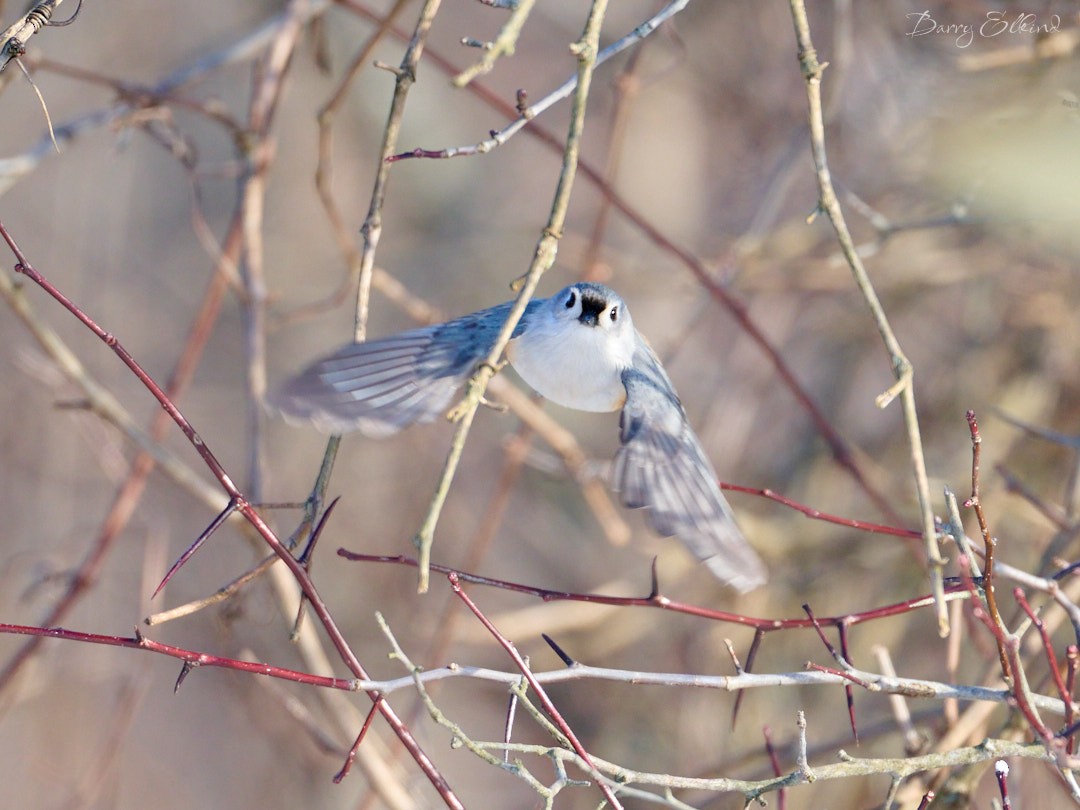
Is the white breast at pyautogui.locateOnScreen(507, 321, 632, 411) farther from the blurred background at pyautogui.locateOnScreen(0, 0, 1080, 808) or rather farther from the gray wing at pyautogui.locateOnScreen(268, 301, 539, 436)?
the blurred background at pyautogui.locateOnScreen(0, 0, 1080, 808)

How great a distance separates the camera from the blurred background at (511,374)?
2.69m

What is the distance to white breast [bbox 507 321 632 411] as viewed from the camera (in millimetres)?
1680

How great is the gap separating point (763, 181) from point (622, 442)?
2.64 m

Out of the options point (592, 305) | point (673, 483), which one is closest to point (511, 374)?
point (592, 305)

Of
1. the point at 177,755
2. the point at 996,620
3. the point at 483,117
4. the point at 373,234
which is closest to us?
the point at 996,620

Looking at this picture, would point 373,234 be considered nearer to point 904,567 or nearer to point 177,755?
point 904,567

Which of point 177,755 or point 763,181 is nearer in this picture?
point 763,181

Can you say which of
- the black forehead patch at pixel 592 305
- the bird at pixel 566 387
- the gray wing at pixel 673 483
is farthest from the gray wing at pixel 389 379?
the gray wing at pixel 673 483

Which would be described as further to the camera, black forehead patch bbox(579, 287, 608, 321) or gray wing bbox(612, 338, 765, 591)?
black forehead patch bbox(579, 287, 608, 321)

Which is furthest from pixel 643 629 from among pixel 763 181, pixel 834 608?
pixel 763 181

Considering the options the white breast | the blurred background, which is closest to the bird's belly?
the white breast

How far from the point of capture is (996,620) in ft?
3.84

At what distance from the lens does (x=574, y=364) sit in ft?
5.54

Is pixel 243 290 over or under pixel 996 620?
over
